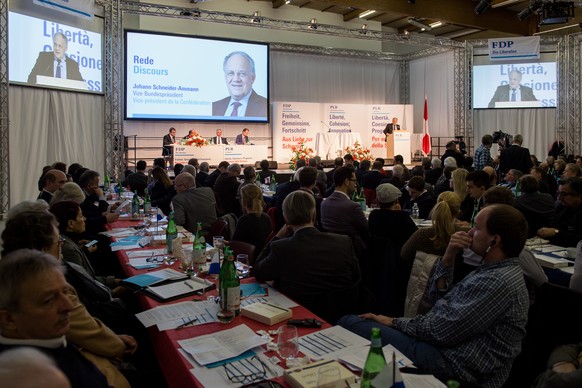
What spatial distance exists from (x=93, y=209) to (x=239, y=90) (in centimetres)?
945

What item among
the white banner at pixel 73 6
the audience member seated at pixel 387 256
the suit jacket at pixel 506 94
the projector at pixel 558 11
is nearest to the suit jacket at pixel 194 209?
the audience member seated at pixel 387 256

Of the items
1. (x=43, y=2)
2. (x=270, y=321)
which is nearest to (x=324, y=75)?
(x=43, y=2)

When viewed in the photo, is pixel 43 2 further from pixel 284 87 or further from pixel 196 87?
pixel 284 87

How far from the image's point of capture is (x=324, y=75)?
17.3 metres

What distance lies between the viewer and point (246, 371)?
1870 millimetres

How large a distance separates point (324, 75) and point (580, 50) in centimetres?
765

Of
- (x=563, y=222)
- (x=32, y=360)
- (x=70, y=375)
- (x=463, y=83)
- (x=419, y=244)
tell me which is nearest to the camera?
(x=32, y=360)

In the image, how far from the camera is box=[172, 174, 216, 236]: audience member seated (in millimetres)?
5453

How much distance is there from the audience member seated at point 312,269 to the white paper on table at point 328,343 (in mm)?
582

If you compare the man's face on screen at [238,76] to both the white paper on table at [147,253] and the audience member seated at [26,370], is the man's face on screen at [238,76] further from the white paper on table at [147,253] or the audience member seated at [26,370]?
the audience member seated at [26,370]

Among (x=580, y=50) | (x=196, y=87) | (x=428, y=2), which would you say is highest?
(x=428, y=2)

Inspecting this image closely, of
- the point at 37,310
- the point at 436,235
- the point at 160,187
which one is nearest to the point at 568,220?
the point at 436,235

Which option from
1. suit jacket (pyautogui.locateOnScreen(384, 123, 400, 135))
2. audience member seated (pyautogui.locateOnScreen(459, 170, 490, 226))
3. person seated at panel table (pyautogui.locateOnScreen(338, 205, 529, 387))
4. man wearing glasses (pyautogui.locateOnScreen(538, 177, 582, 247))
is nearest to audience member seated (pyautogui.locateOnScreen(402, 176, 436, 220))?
audience member seated (pyautogui.locateOnScreen(459, 170, 490, 226))

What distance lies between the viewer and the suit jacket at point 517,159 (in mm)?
9539
